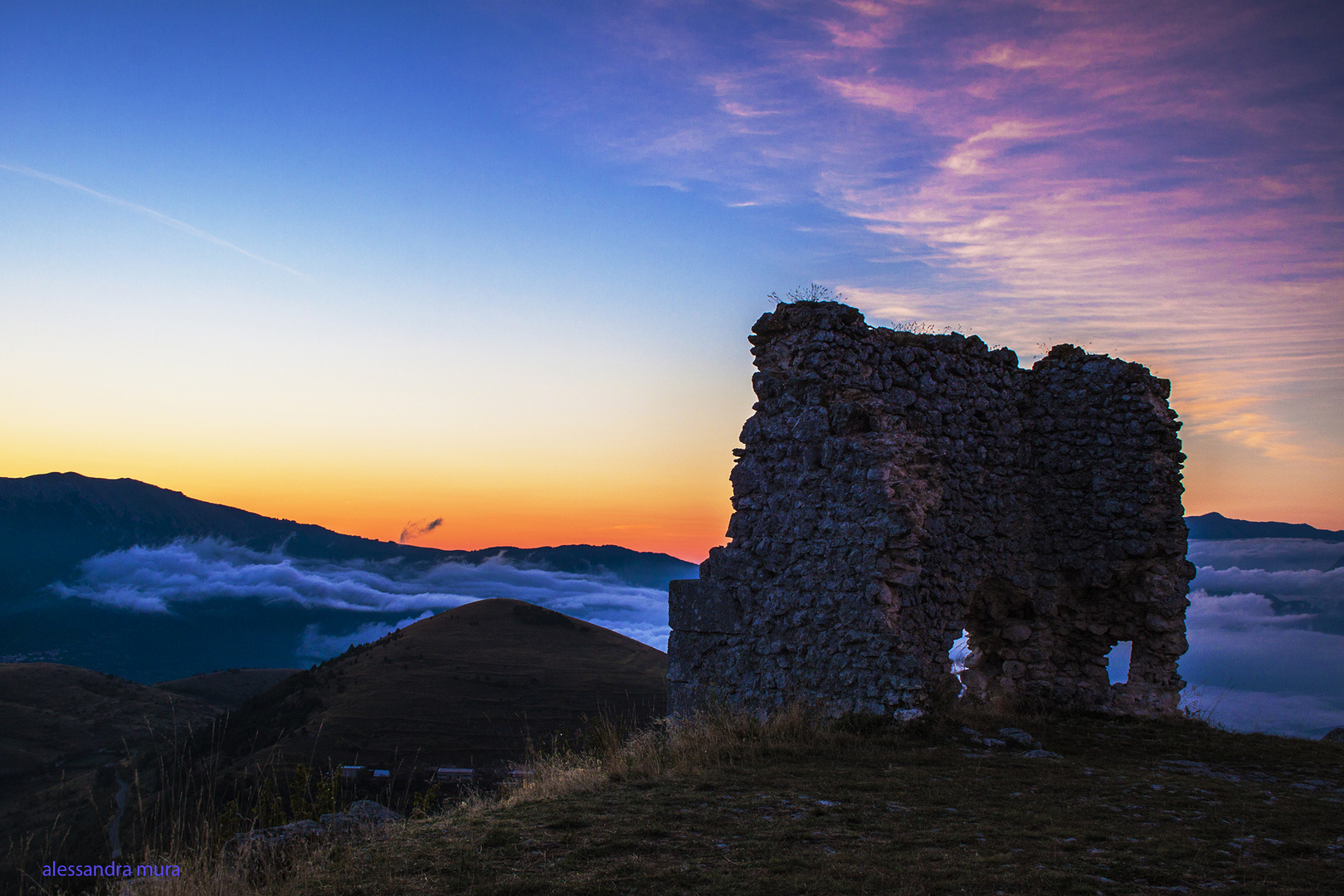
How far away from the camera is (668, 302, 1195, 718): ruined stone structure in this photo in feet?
27.7

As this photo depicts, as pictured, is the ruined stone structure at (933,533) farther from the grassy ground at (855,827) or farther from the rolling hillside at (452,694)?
the rolling hillside at (452,694)

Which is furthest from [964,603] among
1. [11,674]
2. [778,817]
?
[11,674]

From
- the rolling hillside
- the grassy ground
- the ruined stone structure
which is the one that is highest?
the ruined stone structure

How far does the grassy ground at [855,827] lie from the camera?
3.73 metres

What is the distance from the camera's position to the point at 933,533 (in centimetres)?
897

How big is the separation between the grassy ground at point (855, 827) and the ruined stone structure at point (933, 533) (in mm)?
1331

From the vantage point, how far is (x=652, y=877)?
3.71 m

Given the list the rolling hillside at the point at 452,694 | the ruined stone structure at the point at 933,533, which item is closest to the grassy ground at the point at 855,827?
the ruined stone structure at the point at 933,533

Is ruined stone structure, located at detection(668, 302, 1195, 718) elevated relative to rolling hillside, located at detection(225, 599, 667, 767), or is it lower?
elevated

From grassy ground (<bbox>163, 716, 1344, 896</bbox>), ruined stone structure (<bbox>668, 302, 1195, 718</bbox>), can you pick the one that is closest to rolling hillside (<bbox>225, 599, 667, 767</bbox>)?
ruined stone structure (<bbox>668, 302, 1195, 718</bbox>)

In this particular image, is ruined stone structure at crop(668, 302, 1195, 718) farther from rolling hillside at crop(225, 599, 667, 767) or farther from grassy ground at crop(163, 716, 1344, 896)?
rolling hillside at crop(225, 599, 667, 767)

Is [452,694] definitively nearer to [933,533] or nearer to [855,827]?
[933,533]

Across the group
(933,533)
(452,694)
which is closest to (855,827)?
(933,533)

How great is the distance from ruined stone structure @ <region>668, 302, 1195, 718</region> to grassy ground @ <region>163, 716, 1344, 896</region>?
→ 1.33m
